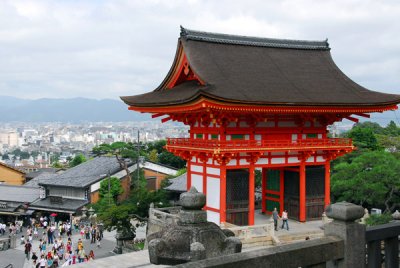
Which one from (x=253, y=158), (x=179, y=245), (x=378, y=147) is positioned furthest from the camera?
(x=378, y=147)

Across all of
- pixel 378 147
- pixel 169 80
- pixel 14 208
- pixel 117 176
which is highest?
pixel 169 80

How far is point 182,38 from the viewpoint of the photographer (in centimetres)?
2388

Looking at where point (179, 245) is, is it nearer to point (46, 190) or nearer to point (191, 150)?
point (191, 150)

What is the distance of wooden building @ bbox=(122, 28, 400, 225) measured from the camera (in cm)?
2116

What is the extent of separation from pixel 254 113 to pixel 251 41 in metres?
6.33

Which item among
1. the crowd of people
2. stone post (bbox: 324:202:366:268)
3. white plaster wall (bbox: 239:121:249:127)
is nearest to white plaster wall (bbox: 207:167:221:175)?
white plaster wall (bbox: 239:121:249:127)

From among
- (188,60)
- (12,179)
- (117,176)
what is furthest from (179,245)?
(12,179)

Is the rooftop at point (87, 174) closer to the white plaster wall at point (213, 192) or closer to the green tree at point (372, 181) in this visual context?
the white plaster wall at point (213, 192)

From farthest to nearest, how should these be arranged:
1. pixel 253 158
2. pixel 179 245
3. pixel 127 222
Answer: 1. pixel 127 222
2. pixel 253 158
3. pixel 179 245

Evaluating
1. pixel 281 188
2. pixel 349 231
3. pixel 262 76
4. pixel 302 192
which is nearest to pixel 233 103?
pixel 262 76

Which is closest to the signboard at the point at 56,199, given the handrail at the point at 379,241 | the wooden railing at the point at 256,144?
the wooden railing at the point at 256,144

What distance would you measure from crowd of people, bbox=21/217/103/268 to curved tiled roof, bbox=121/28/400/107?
36.6 ft

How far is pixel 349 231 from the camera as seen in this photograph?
189 inches

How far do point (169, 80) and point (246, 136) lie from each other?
5.98 metres
